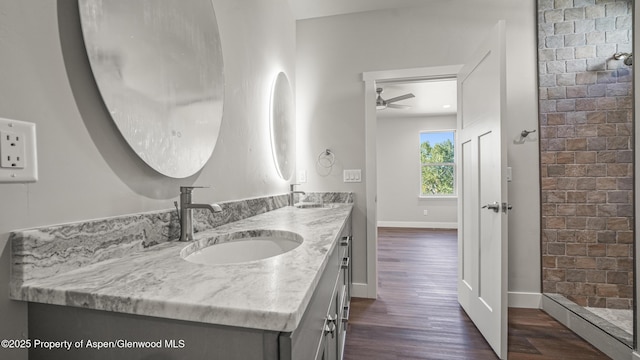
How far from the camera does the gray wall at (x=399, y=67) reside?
2.04 meters

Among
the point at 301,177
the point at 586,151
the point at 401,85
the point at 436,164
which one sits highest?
the point at 401,85

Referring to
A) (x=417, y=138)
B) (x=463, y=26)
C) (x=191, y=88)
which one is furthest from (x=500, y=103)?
(x=417, y=138)

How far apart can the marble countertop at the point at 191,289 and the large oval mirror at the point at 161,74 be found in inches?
14.0

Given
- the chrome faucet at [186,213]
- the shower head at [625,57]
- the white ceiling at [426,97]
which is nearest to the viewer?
the chrome faucet at [186,213]

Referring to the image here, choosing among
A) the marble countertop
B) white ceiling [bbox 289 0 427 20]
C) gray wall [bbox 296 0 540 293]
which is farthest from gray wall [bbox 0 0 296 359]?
white ceiling [bbox 289 0 427 20]

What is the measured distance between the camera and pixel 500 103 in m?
1.44

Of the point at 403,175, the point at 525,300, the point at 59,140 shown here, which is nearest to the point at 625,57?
the point at 525,300

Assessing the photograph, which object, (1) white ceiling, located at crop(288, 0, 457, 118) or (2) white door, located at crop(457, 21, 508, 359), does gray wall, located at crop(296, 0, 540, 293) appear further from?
(2) white door, located at crop(457, 21, 508, 359)

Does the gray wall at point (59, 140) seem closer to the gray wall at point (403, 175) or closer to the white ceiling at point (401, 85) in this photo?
the white ceiling at point (401, 85)

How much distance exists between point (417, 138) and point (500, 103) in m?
4.37

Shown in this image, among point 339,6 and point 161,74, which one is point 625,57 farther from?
point 161,74

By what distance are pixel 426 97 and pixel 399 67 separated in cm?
234

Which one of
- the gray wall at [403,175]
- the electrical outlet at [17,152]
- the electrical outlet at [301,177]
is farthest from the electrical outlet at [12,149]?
the gray wall at [403,175]

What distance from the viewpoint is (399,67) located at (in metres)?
2.28
